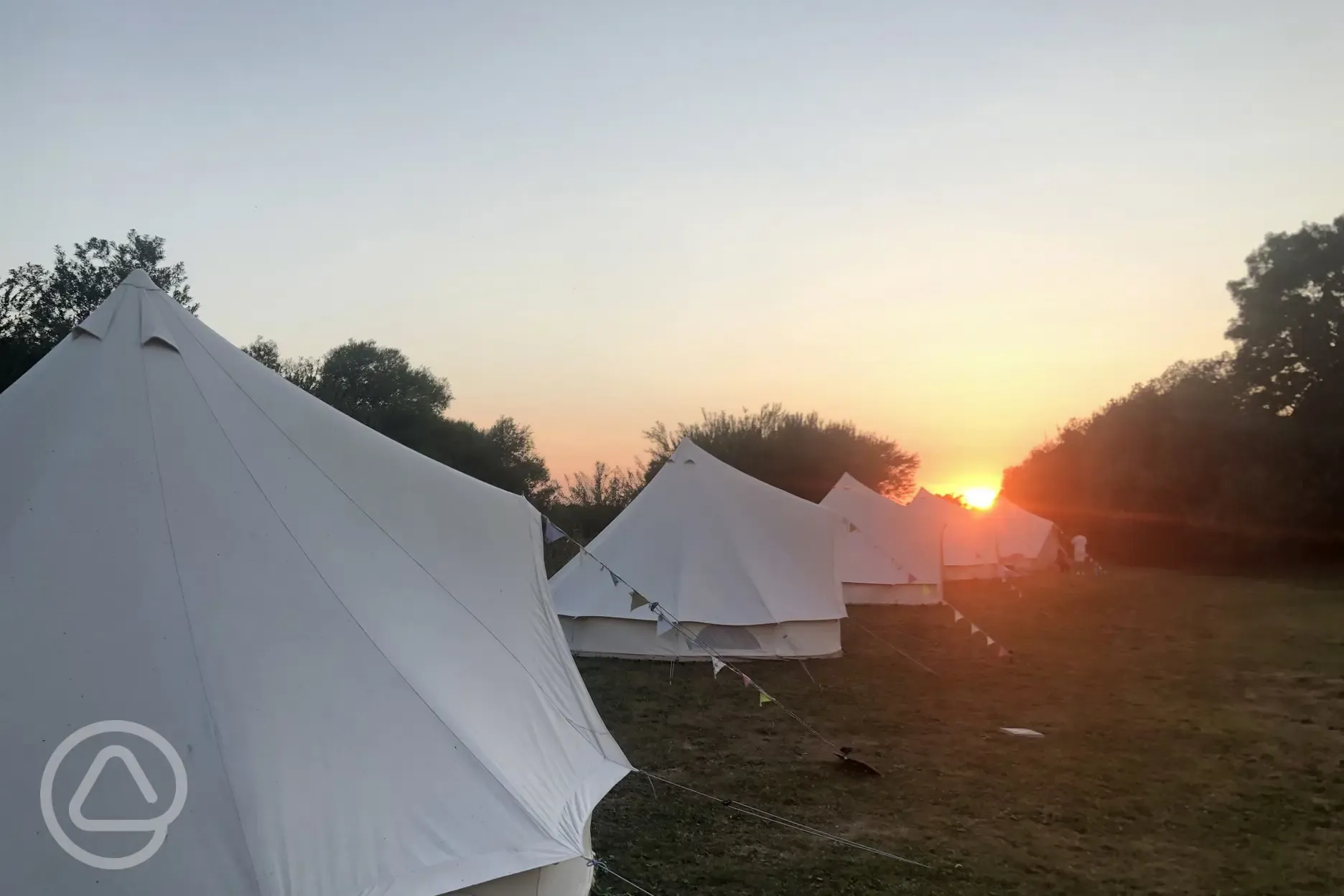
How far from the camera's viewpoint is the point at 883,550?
66.0 feet

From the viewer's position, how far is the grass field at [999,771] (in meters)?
5.36

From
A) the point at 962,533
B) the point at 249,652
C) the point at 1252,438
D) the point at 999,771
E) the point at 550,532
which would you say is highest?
the point at 1252,438

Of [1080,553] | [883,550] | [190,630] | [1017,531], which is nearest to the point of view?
[190,630]

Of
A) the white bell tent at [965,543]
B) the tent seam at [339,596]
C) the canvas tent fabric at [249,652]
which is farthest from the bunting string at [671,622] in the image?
the white bell tent at [965,543]

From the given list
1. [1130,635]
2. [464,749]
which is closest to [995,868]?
[464,749]

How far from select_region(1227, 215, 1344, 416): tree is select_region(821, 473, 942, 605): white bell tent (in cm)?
1648

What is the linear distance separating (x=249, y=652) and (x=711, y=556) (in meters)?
9.13

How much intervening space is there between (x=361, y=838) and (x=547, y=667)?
183cm

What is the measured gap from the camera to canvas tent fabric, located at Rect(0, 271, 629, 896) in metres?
3.10

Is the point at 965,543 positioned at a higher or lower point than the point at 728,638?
higher

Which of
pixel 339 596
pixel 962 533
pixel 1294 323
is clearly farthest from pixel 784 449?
pixel 339 596

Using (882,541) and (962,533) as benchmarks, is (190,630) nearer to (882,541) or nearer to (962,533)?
(882,541)

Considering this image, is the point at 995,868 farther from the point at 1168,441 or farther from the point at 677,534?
the point at 1168,441

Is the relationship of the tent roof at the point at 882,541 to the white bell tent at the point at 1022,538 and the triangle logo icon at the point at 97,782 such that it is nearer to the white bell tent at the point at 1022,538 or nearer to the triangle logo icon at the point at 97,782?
the white bell tent at the point at 1022,538
